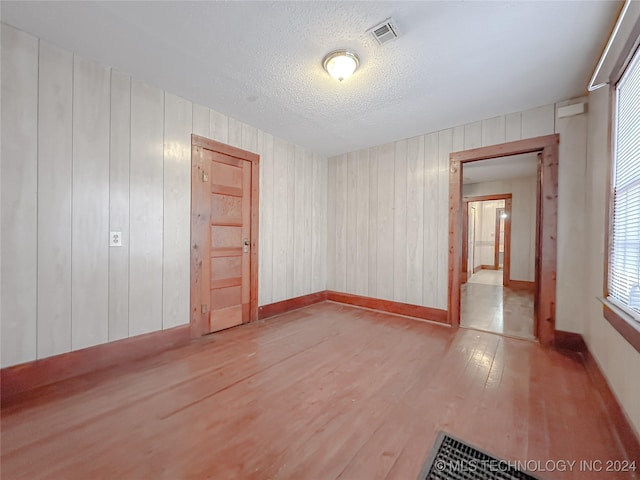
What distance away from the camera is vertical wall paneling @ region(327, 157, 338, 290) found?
4441 mm

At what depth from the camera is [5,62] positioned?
5.58 feet

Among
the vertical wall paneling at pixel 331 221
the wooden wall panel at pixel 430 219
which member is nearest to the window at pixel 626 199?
the wooden wall panel at pixel 430 219

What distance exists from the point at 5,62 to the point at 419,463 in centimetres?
350

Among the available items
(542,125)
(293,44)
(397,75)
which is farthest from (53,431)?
(542,125)

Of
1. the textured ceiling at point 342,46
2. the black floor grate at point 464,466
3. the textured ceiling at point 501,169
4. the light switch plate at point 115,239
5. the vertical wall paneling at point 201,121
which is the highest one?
the textured ceiling at point 501,169

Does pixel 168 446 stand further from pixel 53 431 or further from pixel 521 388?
pixel 521 388

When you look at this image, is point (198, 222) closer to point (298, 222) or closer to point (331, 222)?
point (298, 222)

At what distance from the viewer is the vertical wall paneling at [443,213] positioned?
3270 mm

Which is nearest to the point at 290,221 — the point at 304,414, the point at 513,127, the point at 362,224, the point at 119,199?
the point at 362,224

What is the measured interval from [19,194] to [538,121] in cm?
466

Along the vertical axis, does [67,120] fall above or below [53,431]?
above

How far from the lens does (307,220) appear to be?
4.19 m

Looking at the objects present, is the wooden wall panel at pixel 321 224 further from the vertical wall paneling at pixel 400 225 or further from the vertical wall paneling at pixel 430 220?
the vertical wall paneling at pixel 430 220

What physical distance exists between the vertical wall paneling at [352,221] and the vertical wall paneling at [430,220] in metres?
1.11
